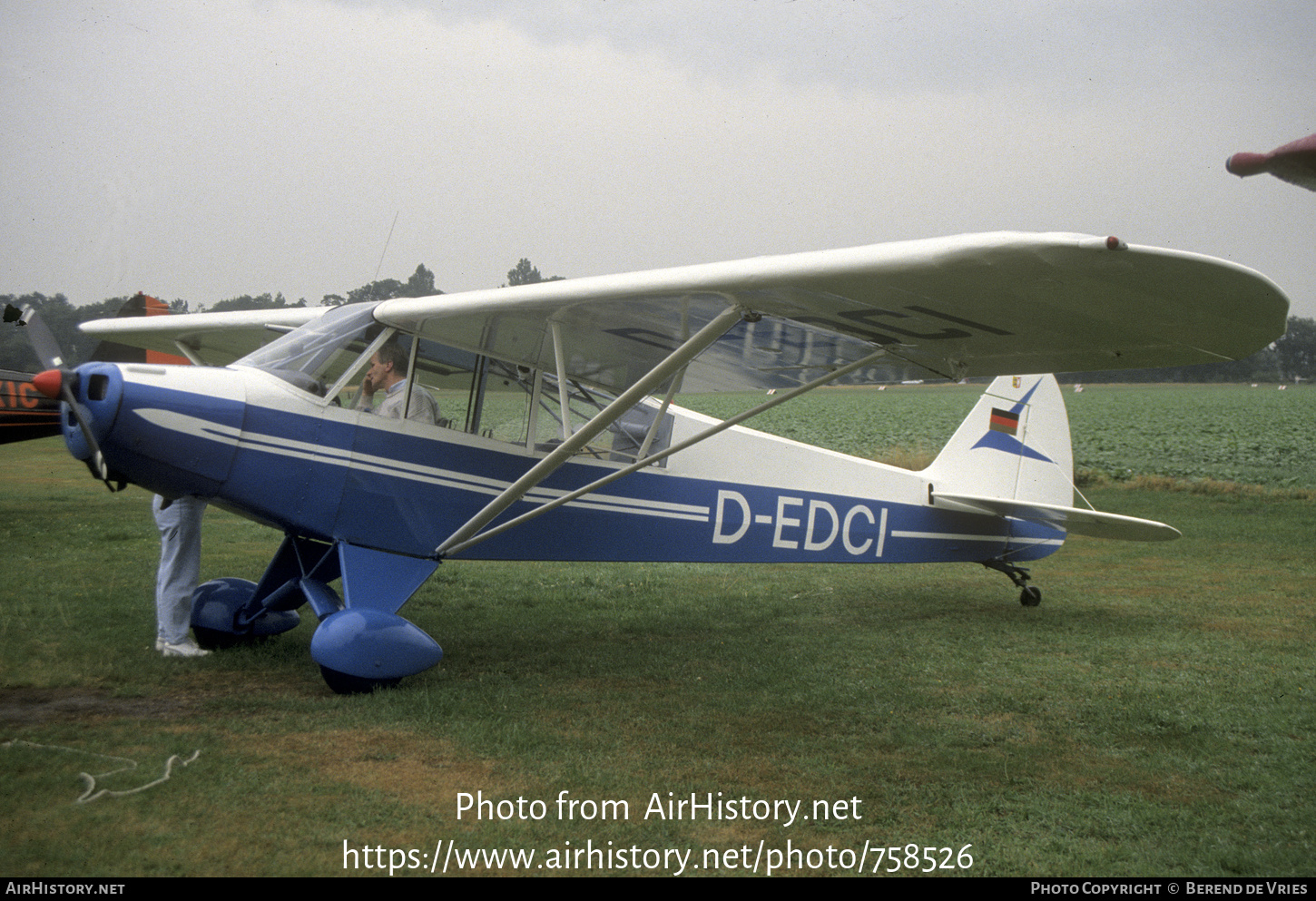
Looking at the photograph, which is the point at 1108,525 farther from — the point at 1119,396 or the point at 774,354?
the point at 1119,396

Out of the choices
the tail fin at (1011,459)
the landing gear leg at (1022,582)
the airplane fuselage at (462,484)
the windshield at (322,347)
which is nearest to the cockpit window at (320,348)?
the windshield at (322,347)

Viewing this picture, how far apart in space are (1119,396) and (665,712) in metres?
30.6

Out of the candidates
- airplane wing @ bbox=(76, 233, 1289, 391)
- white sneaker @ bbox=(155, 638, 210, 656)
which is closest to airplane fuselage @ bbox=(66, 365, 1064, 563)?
airplane wing @ bbox=(76, 233, 1289, 391)

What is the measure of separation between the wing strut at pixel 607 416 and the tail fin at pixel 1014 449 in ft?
12.3

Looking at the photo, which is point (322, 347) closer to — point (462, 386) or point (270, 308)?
point (462, 386)

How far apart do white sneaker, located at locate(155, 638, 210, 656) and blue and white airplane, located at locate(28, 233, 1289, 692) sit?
13 centimetres

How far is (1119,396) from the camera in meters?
30.4

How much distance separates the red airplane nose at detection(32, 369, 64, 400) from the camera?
3.80 meters

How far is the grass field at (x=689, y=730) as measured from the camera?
9.57 ft

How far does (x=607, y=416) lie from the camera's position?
427cm

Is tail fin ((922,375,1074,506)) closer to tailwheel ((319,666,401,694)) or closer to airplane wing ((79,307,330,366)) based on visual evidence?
tailwheel ((319,666,401,694))

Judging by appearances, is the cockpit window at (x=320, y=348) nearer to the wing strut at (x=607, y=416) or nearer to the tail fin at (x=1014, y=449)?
the wing strut at (x=607, y=416)

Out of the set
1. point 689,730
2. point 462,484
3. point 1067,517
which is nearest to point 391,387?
point 462,484
